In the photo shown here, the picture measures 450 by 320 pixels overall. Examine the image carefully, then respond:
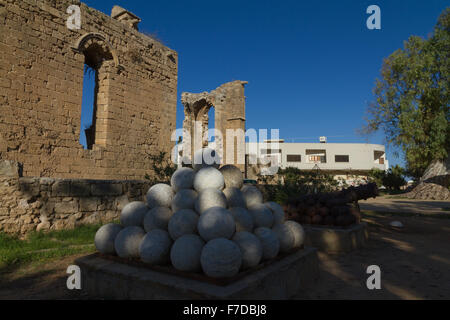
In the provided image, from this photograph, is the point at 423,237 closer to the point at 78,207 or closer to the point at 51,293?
the point at 51,293

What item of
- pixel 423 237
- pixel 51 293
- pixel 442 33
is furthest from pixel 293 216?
pixel 442 33

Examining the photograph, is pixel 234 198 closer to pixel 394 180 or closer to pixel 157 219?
pixel 157 219

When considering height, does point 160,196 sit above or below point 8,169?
below

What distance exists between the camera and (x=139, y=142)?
426 inches

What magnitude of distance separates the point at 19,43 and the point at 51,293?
7688mm

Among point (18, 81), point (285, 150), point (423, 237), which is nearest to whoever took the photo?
point (423, 237)

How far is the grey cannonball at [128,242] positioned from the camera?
2.76m

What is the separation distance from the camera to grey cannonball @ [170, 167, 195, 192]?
3096mm

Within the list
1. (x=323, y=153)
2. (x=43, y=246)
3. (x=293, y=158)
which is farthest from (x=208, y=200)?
(x=323, y=153)

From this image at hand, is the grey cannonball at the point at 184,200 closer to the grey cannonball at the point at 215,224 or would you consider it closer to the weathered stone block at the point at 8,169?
the grey cannonball at the point at 215,224

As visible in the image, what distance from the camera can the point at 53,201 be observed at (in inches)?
222

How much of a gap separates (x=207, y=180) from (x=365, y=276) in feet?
7.63

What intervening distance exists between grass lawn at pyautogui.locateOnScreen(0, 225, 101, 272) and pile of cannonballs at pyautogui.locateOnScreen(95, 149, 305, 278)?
1976 millimetres

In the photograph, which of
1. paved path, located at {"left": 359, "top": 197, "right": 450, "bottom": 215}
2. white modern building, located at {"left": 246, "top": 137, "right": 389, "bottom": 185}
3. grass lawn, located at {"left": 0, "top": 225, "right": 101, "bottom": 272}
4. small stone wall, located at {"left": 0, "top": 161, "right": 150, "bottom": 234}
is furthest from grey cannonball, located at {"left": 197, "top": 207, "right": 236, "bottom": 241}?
white modern building, located at {"left": 246, "top": 137, "right": 389, "bottom": 185}
